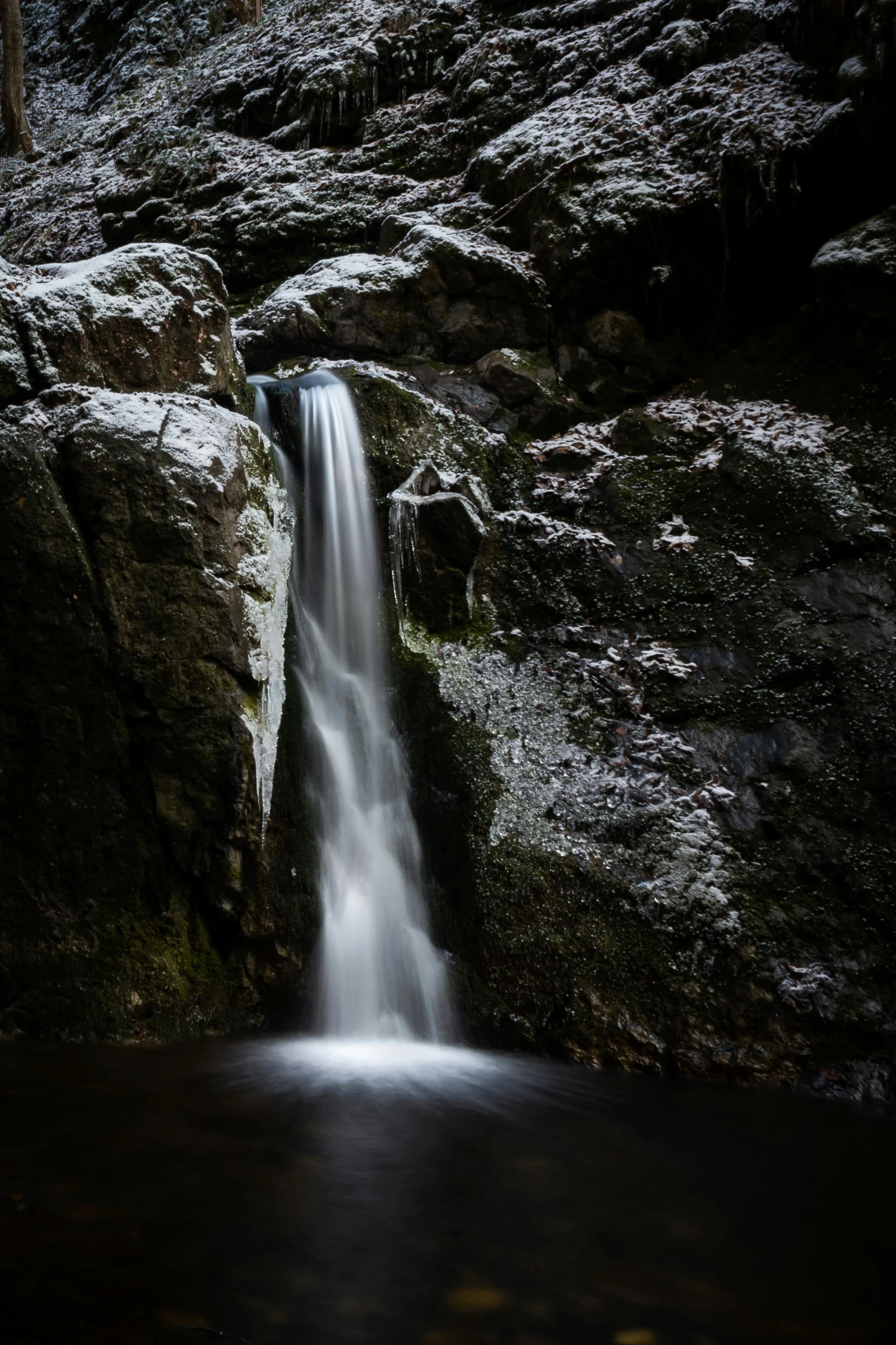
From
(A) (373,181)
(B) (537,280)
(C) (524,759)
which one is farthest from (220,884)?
(A) (373,181)

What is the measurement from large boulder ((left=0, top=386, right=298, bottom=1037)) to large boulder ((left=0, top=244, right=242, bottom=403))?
40 centimetres

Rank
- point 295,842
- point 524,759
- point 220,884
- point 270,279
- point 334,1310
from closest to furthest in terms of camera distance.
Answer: point 334,1310 < point 220,884 < point 295,842 < point 524,759 < point 270,279

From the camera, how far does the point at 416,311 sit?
30.9 feet

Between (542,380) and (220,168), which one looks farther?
(220,168)

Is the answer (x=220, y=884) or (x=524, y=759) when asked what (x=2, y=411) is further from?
(x=524, y=759)

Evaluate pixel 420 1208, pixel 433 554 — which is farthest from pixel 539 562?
pixel 420 1208

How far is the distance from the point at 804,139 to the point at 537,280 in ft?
10.3

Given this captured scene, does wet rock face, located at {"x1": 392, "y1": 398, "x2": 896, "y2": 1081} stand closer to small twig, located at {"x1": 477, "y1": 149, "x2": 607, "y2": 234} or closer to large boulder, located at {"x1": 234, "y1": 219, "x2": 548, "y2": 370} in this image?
large boulder, located at {"x1": 234, "y1": 219, "x2": 548, "y2": 370}

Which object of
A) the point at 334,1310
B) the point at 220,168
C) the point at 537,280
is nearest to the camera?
the point at 334,1310

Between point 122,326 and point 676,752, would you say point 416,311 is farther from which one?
point 676,752

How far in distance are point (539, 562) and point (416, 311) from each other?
3.84 meters

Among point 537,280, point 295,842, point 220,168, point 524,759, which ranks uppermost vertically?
point 220,168

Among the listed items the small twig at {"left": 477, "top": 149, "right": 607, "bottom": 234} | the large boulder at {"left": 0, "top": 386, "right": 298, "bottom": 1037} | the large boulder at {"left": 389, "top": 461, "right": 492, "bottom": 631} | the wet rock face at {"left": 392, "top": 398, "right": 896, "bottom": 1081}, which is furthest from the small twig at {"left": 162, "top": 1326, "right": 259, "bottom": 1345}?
the small twig at {"left": 477, "top": 149, "right": 607, "bottom": 234}

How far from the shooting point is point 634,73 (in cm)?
1023
